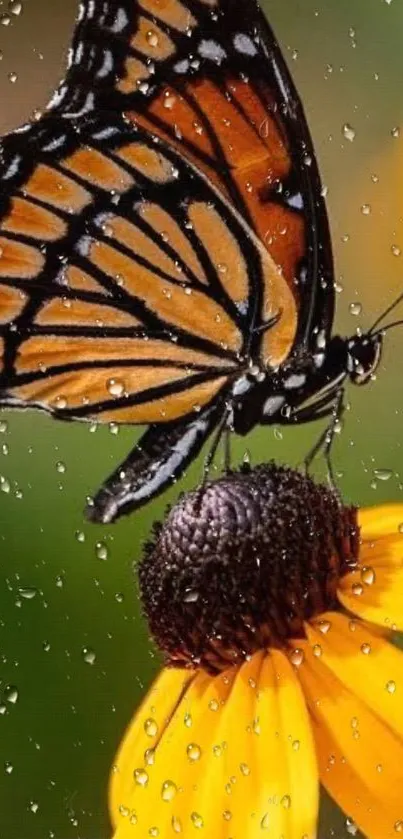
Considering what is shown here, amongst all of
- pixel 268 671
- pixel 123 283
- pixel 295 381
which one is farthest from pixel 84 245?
pixel 268 671

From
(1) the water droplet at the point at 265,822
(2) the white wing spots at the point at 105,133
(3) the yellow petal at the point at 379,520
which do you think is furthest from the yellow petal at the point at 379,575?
(2) the white wing spots at the point at 105,133

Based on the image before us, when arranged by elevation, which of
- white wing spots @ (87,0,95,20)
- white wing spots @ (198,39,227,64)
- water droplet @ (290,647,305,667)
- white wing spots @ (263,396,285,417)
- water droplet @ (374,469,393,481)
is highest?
white wing spots @ (87,0,95,20)

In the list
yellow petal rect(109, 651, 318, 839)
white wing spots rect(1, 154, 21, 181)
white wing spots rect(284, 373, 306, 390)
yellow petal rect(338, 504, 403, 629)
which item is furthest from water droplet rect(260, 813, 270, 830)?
white wing spots rect(1, 154, 21, 181)

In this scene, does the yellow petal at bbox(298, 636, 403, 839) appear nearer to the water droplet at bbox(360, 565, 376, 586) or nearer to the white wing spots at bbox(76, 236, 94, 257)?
the water droplet at bbox(360, 565, 376, 586)

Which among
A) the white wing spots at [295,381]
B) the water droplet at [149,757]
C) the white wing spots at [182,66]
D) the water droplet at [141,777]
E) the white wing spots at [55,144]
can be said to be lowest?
the water droplet at [141,777]

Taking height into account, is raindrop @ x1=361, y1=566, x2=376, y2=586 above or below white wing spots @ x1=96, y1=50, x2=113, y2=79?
below

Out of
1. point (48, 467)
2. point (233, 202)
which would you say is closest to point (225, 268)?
point (233, 202)

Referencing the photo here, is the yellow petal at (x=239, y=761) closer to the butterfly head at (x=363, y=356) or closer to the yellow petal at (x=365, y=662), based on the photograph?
the yellow petal at (x=365, y=662)
